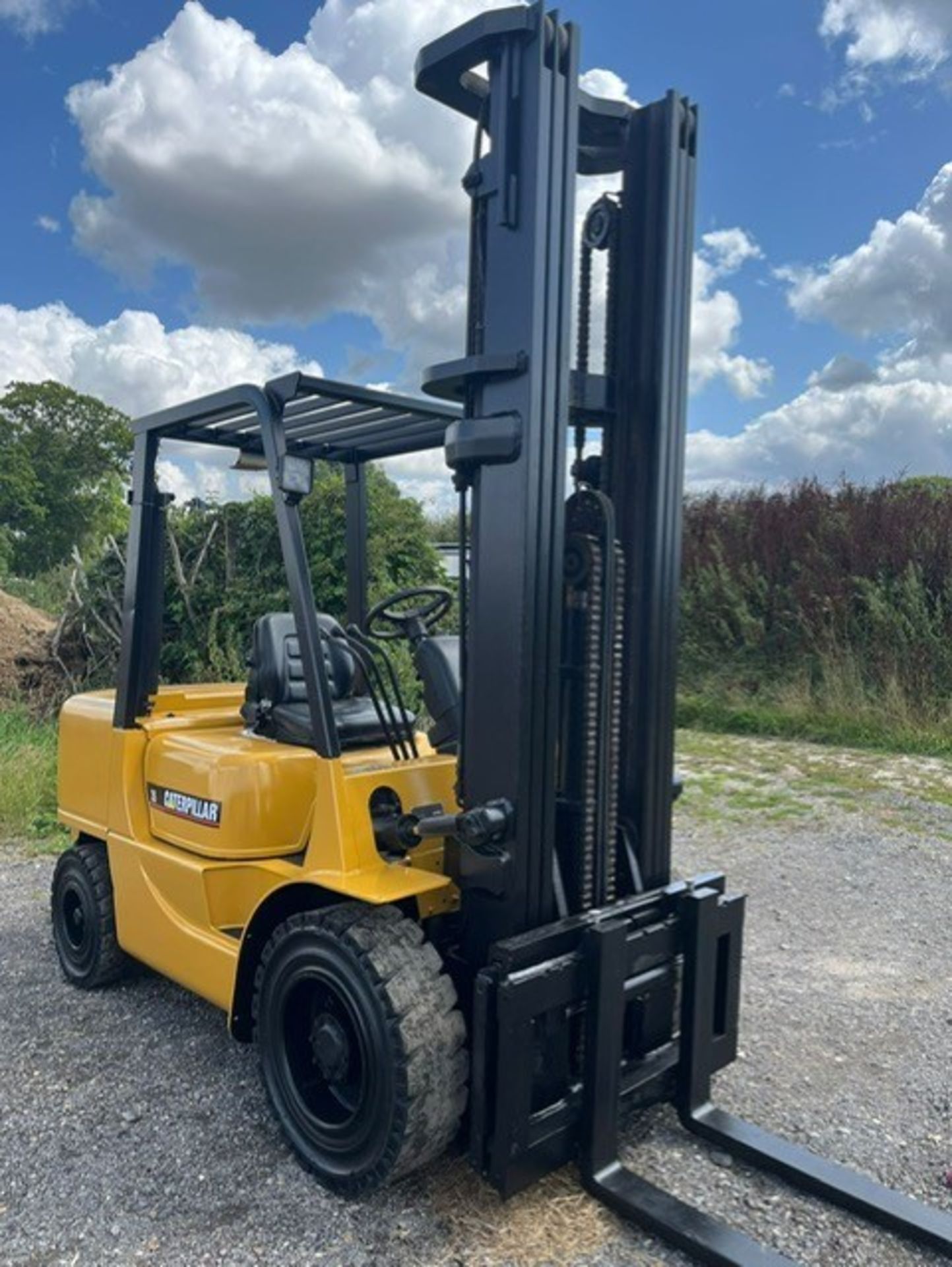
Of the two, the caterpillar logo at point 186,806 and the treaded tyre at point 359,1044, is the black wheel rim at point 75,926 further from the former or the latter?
the treaded tyre at point 359,1044

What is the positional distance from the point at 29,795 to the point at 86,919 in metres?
3.50

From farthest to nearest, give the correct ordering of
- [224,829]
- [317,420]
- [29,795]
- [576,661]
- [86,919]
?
[29,795]
[86,919]
[317,420]
[224,829]
[576,661]

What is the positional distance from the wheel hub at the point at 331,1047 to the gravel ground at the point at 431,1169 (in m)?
0.32

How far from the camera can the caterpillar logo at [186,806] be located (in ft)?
11.6

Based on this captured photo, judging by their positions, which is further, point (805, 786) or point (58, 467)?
point (58, 467)

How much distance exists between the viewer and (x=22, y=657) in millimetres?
11484

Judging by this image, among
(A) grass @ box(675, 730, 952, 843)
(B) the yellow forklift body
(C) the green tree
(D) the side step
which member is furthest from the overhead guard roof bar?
(C) the green tree

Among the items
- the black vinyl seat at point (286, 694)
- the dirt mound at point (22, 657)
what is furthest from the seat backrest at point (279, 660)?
the dirt mound at point (22, 657)

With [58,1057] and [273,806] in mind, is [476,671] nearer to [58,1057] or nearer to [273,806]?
[273,806]

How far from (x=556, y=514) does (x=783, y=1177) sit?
2056 millimetres

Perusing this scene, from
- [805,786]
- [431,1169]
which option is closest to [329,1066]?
[431,1169]

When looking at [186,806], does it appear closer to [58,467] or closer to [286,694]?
[286,694]

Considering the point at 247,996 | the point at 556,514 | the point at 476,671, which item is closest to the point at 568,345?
the point at 556,514

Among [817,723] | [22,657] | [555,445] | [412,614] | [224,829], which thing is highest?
[555,445]
